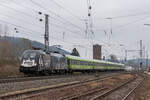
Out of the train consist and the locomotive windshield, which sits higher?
the locomotive windshield

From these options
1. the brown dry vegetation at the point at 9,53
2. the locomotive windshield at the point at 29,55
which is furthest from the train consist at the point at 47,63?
the brown dry vegetation at the point at 9,53

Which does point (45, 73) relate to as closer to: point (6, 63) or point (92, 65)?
point (6, 63)

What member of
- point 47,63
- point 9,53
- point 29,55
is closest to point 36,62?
point 29,55

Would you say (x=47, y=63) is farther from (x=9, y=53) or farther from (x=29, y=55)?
(x=9, y=53)

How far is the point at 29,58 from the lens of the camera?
25.7 m

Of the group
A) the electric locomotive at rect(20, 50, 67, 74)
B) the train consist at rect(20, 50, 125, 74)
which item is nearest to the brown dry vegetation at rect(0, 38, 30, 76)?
the train consist at rect(20, 50, 125, 74)

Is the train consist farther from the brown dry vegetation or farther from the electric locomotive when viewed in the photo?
the brown dry vegetation

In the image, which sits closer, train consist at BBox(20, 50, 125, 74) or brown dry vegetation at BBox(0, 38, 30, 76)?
train consist at BBox(20, 50, 125, 74)

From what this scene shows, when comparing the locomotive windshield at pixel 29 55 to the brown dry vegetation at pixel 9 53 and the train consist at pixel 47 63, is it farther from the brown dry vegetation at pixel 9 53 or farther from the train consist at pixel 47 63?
the brown dry vegetation at pixel 9 53

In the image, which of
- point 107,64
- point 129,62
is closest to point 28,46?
point 107,64

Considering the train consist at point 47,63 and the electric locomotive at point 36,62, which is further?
the train consist at point 47,63

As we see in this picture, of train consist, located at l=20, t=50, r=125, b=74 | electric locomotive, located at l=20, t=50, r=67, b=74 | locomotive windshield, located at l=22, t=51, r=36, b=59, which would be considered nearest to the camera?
electric locomotive, located at l=20, t=50, r=67, b=74

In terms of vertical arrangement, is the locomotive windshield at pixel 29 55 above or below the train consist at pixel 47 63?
above

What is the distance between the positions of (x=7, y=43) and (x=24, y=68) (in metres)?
38.2
